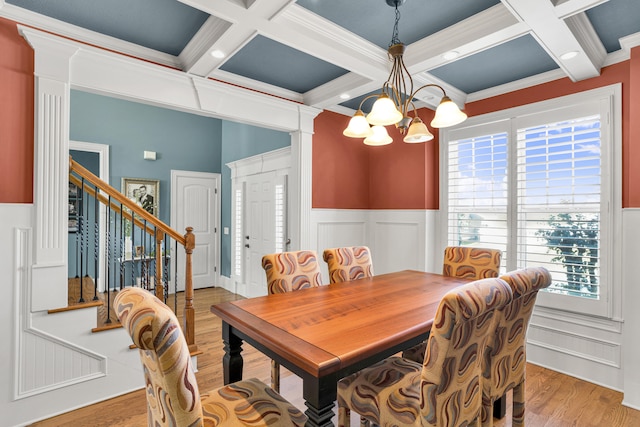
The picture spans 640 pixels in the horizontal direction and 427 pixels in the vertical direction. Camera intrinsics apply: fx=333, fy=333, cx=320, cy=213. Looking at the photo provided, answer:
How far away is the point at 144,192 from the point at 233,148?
5.08 feet

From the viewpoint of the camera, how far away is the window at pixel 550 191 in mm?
2670

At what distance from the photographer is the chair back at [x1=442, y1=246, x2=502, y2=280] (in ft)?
8.61

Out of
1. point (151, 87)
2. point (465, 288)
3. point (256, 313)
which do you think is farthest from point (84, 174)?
point (465, 288)

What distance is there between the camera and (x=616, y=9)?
2043mm

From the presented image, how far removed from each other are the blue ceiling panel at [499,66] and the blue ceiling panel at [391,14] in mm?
599

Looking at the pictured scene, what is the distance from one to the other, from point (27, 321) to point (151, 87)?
1847 mm

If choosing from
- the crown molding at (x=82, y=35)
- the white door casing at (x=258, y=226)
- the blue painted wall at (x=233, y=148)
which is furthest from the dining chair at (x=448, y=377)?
the blue painted wall at (x=233, y=148)

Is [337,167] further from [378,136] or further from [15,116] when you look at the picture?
[15,116]

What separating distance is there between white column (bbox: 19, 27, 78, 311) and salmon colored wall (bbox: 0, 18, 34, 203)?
59 millimetres

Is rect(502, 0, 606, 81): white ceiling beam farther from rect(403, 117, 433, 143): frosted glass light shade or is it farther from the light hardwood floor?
the light hardwood floor

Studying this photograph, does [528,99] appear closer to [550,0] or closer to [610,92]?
[610,92]

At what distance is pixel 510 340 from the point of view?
5.31 feet

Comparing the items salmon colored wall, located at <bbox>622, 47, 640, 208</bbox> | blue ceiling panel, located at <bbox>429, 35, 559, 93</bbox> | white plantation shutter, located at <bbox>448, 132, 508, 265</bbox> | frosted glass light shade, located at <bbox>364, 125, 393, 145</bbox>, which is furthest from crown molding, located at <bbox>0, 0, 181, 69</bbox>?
salmon colored wall, located at <bbox>622, 47, 640, 208</bbox>

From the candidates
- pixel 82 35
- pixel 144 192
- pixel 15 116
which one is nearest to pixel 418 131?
pixel 82 35
